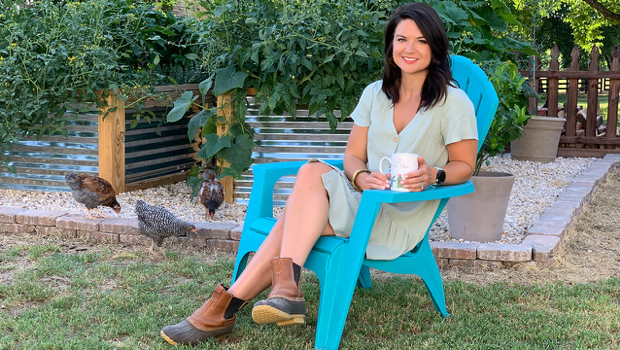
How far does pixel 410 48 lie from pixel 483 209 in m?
1.37

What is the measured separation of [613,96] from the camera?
22.6 feet

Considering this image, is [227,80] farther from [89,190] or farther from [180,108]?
[89,190]

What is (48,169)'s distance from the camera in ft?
15.3

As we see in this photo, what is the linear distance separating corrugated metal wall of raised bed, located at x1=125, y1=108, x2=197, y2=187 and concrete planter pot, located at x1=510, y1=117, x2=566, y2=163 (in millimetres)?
3432

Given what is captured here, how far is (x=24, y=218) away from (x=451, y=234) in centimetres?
266

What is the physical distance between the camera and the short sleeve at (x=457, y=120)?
2.33m

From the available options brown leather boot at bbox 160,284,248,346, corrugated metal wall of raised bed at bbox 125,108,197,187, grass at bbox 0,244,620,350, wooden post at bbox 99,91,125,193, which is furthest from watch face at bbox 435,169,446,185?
corrugated metal wall of raised bed at bbox 125,108,197,187

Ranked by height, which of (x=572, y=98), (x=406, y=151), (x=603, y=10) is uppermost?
(x=603, y=10)

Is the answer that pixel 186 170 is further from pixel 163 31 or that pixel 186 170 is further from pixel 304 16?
pixel 304 16

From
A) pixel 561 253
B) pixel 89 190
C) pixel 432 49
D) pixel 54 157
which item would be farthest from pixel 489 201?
pixel 54 157

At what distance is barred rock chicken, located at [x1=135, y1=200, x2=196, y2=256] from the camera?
10.9 ft

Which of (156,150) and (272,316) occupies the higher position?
(156,150)

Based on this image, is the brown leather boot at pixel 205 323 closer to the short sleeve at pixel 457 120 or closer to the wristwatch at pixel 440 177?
the wristwatch at pixel 440 177

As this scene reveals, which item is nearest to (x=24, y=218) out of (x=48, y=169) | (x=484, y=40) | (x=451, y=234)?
(x=48, y=169)
